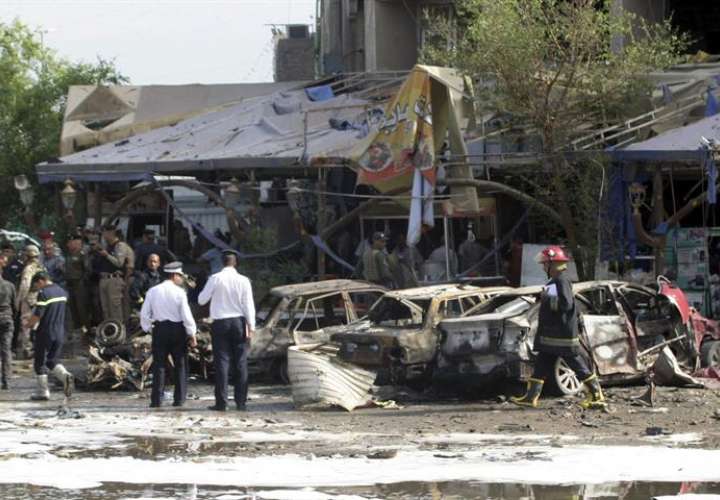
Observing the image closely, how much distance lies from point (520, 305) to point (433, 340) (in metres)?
1.12

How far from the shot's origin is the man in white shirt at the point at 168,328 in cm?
1598

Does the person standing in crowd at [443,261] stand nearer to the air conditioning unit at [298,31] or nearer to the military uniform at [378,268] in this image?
the military uniform at [378,268]

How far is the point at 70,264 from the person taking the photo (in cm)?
2402

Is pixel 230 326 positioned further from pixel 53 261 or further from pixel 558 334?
pixel 53 261

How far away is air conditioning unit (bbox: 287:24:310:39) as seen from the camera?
65.0 metres

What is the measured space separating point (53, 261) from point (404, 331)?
9.56m

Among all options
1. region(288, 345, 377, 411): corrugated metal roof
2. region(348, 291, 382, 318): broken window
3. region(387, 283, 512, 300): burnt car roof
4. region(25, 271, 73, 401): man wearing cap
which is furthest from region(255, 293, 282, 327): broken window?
region(25, 271, 73, 401): man wearing cap

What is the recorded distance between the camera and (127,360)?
18.6 metres

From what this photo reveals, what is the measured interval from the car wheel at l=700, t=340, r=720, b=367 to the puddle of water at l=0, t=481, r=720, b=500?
7.10m

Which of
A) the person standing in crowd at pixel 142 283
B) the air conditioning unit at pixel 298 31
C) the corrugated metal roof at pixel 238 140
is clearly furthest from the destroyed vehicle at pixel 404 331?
the air conditioning unit at pixel 298 31

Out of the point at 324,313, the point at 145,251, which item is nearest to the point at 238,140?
the point at 145,251

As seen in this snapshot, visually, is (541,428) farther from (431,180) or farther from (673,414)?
(431,180)

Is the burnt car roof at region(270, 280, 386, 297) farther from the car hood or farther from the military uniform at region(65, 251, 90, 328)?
the military uniform at region(65, 251, 90, 328)

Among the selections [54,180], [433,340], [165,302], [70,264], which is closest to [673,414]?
[433,340]
